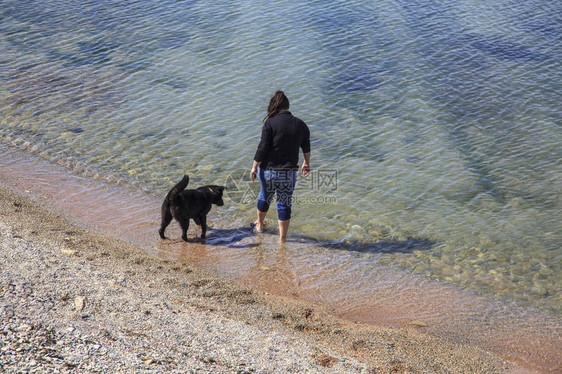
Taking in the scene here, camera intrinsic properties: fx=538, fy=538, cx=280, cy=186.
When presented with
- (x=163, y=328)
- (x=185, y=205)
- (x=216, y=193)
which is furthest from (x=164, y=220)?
(x=163, y=328)

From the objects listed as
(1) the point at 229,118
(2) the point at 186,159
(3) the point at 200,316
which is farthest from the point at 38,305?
(1) the point at 229,118

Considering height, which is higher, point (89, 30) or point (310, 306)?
point (89, 30)

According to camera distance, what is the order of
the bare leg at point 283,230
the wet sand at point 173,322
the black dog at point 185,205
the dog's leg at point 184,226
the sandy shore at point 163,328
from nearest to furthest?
the sandy shore at point 163,328 < the wet sand at point 173,322 < the black dog at point 185,205 < the dog's leg at point 184,226 < the bare leg at point 283,230

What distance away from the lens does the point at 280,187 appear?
326 inches

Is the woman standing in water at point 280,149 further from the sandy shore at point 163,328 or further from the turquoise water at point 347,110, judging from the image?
the sandy shore at point 163,328

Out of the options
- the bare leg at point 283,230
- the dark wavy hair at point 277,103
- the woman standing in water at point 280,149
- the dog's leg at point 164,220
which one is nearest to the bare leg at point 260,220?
the bare leg at point 283,230

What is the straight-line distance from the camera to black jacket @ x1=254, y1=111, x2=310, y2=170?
7.79 meters

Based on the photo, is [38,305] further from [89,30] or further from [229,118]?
[89,30]

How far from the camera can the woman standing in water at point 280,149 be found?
25.6 ft

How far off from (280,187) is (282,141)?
0.79 meters

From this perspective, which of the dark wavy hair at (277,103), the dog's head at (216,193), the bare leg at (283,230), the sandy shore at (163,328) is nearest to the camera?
the sandy shore at (163,328)

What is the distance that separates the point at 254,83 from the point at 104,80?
4.55m

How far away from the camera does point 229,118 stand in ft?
46.0

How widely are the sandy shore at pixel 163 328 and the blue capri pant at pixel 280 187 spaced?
5.17 ft
